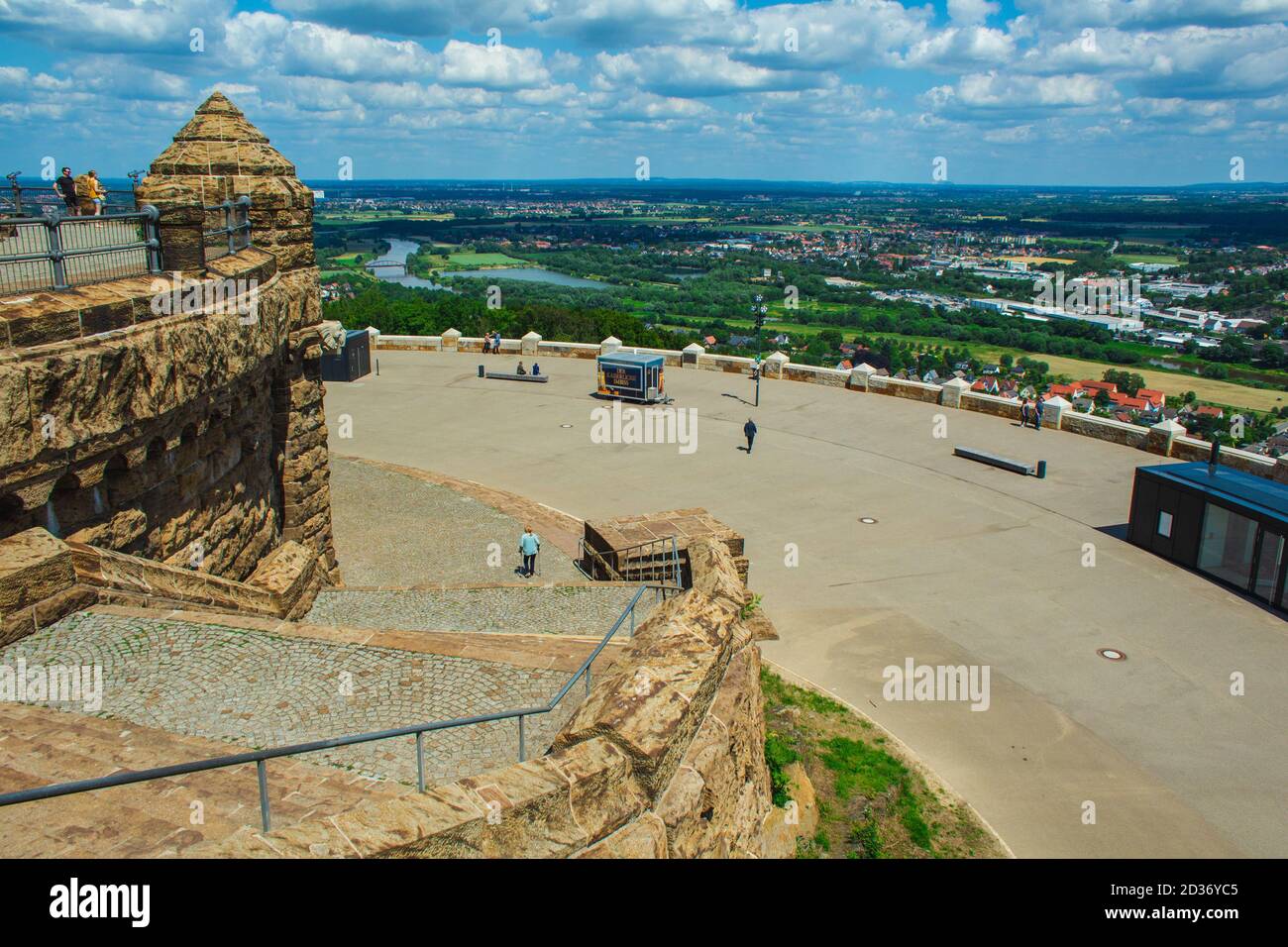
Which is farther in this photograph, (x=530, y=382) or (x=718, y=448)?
(x=530, y=382)

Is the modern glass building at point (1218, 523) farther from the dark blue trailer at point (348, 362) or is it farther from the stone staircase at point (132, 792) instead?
the dark blue trailer at point (348, 362)

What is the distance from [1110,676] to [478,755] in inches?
354

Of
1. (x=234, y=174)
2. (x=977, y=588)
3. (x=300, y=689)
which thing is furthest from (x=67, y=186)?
(x=977, y=588)

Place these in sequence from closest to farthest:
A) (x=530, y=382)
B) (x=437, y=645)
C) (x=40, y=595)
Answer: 1. (x=40, y=595)
2. (x=437, y=645)
3. (x=530, y=382)

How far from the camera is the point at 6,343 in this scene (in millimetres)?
6133

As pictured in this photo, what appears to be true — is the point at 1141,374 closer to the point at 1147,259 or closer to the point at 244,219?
the point at 244,219

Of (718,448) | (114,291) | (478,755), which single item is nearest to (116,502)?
(114,291)

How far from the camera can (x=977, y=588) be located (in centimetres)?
1459

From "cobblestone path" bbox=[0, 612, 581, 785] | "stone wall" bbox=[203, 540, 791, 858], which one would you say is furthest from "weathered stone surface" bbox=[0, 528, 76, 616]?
"stone wall" bbox=[203, 540, 791, 858]

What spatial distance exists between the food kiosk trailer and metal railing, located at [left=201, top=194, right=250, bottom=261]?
15373 mm

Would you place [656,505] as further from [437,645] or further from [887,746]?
[437,645]

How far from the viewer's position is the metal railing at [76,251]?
6929 millimetres

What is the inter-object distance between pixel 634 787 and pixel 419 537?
10.9 meters

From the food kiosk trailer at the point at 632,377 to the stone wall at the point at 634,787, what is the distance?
1850cm
